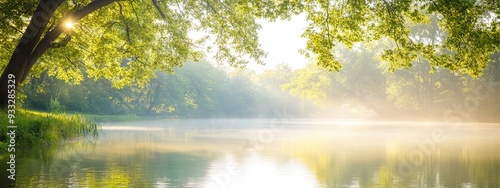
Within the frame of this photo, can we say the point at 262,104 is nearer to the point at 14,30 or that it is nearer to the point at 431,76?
the point at 431,76

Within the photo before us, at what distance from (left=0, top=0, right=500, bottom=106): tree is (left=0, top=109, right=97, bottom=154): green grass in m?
1.59

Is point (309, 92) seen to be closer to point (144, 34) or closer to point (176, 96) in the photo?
point (176, 96)

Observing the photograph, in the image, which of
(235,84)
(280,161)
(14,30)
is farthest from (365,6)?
→ (235,84)

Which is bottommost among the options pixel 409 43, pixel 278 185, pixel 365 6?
pixel 278 185

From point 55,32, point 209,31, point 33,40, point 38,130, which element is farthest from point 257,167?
point 209,31

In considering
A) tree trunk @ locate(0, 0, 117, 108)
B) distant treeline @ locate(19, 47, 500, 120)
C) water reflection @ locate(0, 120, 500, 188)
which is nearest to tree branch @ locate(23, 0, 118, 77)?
tree trunk @ locate(0, 0, 117, 108)

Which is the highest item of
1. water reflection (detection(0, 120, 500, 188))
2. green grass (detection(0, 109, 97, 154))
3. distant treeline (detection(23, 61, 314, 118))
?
distant treeline (detection(23, 61, 314, 118))

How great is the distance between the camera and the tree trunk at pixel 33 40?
18781mm

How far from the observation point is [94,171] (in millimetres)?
13641

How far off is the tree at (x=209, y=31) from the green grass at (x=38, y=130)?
1588 mm

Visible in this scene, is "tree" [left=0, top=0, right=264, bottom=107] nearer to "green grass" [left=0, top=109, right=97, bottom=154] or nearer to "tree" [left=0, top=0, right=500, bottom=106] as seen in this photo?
"tree" [left=0, top=0, right=500, bottom=106]

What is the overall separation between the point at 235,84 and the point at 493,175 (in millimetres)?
99799

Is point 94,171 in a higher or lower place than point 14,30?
lower

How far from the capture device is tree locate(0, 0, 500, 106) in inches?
696
